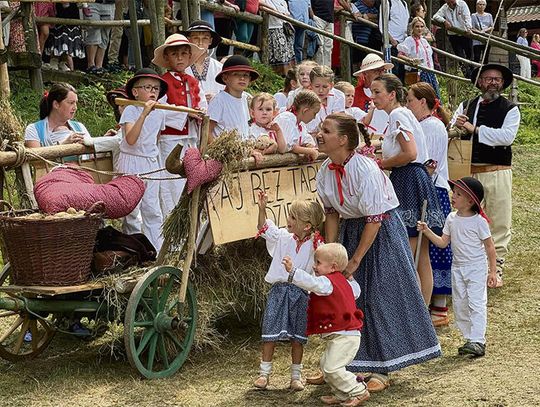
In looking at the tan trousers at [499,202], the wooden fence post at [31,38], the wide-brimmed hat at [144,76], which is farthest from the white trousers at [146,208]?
the wooden fence post at [31,38]

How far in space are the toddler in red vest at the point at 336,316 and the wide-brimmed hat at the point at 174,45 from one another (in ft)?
8.24

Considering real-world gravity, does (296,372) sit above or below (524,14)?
below

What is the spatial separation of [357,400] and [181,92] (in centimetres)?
293

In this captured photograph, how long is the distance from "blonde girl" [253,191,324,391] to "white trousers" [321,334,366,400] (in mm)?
319

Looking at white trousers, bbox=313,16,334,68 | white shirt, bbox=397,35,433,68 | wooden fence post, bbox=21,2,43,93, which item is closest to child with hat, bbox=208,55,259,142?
wooden fence post, bbox=21,2,43,93

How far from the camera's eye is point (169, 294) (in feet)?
23.3

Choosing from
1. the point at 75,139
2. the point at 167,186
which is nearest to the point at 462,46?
the point at 167,186

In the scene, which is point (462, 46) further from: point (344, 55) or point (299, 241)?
point (299, 241)

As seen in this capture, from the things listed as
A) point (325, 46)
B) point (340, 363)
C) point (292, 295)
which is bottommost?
point (340, 363)

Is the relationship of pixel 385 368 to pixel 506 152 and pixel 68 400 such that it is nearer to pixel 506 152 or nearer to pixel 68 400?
pixel 68 400

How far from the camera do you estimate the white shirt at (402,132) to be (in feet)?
25.3

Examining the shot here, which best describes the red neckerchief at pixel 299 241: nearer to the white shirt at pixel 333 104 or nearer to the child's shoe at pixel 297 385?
the child's shoe at pixel 297 385

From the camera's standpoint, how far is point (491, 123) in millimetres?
9477

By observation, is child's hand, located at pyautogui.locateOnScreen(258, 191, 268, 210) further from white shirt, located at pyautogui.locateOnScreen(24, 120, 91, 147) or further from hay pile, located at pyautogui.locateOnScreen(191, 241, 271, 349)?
white shirt, located at pyautogui.locateOnScreen(24, 120, 91, 147)
